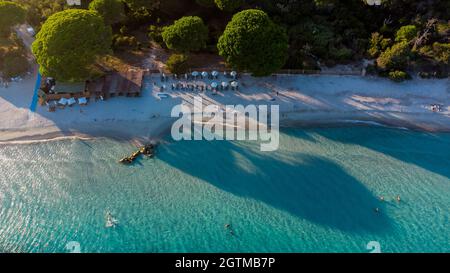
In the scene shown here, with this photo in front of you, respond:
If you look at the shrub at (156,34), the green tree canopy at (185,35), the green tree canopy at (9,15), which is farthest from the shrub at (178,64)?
the green tree canopy at (9,15)

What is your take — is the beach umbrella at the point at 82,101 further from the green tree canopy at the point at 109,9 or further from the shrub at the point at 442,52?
the shrub at the point at 442,52

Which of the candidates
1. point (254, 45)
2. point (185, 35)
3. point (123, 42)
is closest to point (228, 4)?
point (185, 35)

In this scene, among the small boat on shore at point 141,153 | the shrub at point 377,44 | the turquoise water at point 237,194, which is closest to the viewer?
the turquoise water at point 237,194

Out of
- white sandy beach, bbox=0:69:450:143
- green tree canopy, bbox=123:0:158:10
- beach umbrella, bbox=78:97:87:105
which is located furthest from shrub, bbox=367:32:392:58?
beach umbrella, bbox=78:97:87:105

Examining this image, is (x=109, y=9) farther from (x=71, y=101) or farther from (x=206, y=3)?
(x=71, y=101)

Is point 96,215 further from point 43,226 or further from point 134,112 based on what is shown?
point 134,112
